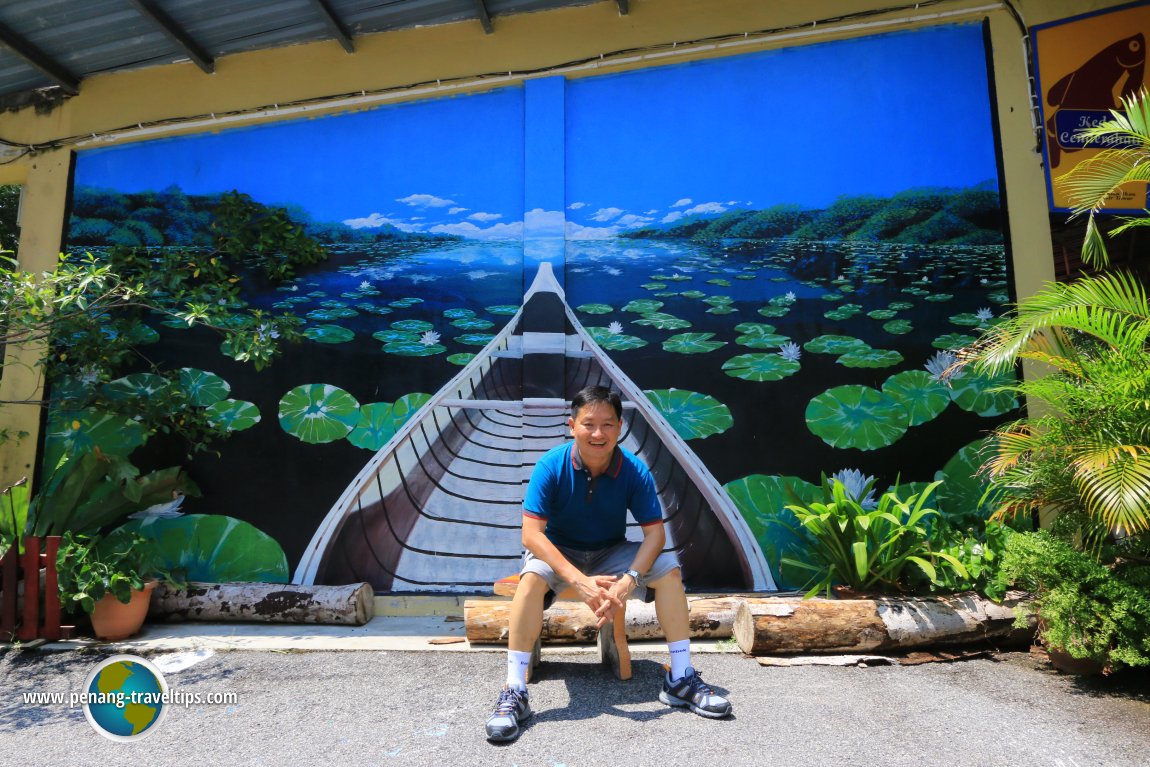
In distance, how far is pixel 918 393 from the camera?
546 cm

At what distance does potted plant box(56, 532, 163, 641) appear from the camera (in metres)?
4.52

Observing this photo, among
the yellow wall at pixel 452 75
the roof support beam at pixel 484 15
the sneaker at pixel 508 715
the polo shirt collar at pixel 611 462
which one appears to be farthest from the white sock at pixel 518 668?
the roof support beam at pixel 484 15

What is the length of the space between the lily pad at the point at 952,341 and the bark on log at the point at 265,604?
4380mm

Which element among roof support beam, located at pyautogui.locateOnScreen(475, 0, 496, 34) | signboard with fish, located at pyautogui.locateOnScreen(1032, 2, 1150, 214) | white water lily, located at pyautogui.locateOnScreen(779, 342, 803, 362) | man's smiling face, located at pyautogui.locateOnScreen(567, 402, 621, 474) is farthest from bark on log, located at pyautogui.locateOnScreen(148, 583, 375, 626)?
signboard with fish, located at pyautogui.locateOnScreen(1032, 2, 1150, 214)

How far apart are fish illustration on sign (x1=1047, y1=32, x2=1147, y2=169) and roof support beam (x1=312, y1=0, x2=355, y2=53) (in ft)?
17.4

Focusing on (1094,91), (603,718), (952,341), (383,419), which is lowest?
(603,718)

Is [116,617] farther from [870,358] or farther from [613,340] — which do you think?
[870,358]

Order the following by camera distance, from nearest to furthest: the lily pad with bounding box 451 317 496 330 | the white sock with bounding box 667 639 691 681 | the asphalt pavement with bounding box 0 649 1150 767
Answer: the asphalt pavement with bounding box 0 649 1150 767 → the white sock with bounding box 667 639 691 681 → the lily pad with bounding box 451 317 496 330

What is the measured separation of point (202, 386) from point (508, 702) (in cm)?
408

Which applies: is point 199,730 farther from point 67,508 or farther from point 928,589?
point 928,589

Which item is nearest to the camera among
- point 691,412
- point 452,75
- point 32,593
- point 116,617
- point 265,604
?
point 32,593

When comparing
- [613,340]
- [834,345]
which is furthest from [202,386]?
[834,345]

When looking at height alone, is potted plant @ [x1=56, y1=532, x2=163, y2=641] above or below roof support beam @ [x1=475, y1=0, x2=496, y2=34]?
below

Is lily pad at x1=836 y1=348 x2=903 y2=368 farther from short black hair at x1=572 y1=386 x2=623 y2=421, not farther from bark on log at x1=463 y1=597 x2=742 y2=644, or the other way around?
short black hair at x1=572 y1=386 x2=623 y2=421
